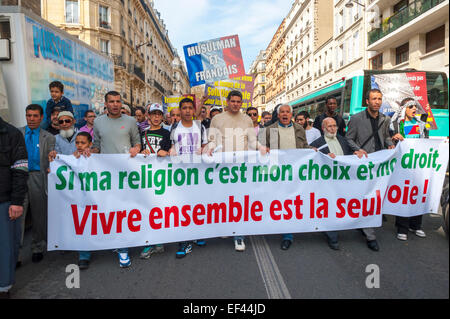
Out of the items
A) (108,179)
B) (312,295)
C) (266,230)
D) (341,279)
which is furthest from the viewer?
(266,230)

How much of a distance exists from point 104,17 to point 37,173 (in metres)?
33.0

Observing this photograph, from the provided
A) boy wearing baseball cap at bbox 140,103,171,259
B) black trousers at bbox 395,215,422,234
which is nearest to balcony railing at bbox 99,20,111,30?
boy wearing baseball cap at bbox 140,103,171,259

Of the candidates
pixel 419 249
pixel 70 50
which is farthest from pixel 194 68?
pixel 419 249

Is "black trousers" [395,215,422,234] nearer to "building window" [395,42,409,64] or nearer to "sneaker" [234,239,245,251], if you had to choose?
"sneaker" [234,239,245,251]

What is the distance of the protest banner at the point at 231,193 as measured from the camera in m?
3.49

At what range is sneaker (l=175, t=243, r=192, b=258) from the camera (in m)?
3.62

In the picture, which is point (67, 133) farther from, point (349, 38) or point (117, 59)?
point (117, 59)

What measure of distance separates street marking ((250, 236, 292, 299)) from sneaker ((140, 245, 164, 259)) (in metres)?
1.19

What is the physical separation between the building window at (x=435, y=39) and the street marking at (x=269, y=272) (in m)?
19.0

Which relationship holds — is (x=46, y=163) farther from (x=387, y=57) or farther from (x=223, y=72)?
(x=387, y=57)

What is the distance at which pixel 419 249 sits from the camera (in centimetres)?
362

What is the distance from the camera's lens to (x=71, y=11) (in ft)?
96.6

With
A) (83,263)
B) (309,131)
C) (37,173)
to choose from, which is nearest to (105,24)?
(309,131)
